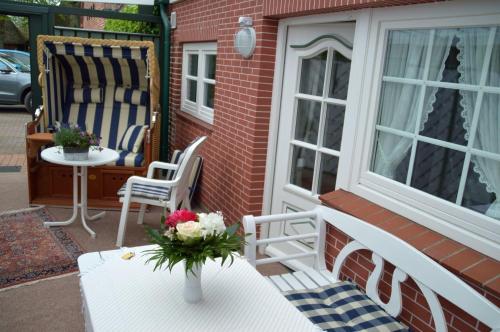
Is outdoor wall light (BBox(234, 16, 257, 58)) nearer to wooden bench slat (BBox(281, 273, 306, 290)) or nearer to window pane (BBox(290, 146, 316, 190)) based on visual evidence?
window pane (BBox(290, 146, 316, 190))

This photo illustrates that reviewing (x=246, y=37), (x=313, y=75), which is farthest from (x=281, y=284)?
(x=246, y=37)

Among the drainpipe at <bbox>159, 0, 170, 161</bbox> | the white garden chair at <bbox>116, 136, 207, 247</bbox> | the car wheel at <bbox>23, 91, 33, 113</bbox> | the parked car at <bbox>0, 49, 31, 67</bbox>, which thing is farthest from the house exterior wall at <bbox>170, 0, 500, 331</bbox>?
the parked car at <bbox>0, 49, 31, 67</bbox>

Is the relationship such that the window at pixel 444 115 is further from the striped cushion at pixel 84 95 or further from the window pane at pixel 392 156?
the striped cushion at pixel 84 95

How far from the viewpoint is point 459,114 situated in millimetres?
2137

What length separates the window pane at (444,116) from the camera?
2.14 meters

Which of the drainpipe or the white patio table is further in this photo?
the drainpipe

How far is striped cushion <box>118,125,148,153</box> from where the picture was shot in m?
5.21

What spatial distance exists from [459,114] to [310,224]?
5.15 feet

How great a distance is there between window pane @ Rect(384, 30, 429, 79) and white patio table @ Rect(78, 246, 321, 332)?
4.62ft

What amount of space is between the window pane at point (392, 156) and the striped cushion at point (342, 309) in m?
0.70

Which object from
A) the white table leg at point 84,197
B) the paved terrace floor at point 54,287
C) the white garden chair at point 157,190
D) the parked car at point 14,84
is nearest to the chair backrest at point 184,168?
the white garden chair at point 157,190

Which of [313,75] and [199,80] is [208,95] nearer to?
[199,80]

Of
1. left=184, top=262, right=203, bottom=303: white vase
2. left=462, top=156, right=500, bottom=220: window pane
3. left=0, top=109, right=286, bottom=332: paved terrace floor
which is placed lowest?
left=0, top=109, right=286, bottom=332: paved terrace floor

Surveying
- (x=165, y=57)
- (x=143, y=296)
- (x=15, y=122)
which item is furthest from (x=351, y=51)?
(x=15, y=122)
